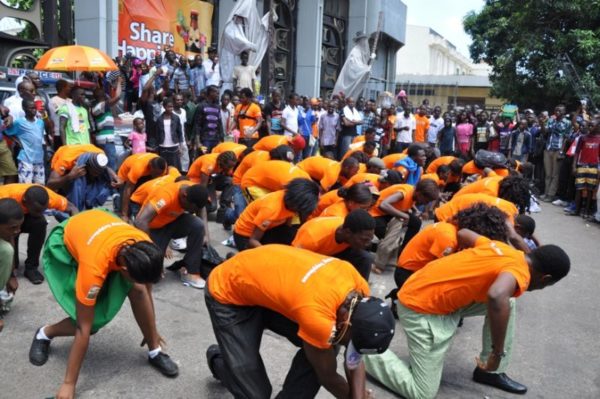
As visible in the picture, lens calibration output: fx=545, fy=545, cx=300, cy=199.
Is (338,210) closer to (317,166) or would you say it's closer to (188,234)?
(188,234)

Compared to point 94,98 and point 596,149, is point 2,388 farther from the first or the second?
point 596,149

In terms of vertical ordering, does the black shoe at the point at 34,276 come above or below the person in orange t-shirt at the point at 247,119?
below

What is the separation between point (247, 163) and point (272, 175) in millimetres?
865

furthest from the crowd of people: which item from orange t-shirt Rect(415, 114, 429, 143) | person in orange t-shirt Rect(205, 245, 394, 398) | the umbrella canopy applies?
orange t-shirt Rect(415, 114, 429, 143)

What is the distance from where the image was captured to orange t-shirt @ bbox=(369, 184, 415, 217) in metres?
5.46

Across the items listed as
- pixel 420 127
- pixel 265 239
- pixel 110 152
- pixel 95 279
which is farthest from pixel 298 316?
pixel 420 127

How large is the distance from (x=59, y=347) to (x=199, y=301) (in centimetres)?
124

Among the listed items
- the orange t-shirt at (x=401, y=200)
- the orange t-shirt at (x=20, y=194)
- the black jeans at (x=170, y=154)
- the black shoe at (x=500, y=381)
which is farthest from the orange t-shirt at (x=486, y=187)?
the black jeans at (x=170, y=154)

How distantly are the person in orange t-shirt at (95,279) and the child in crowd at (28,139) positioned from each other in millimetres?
3615

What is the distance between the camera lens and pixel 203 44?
14398 millimetres

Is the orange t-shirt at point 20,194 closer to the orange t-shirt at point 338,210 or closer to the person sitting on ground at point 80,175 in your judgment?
the person sitting on ground at point 80,175

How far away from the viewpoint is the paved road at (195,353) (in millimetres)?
3266

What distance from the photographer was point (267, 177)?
225 inches

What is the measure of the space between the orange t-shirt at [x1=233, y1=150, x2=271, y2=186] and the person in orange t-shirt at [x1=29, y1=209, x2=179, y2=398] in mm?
3153
